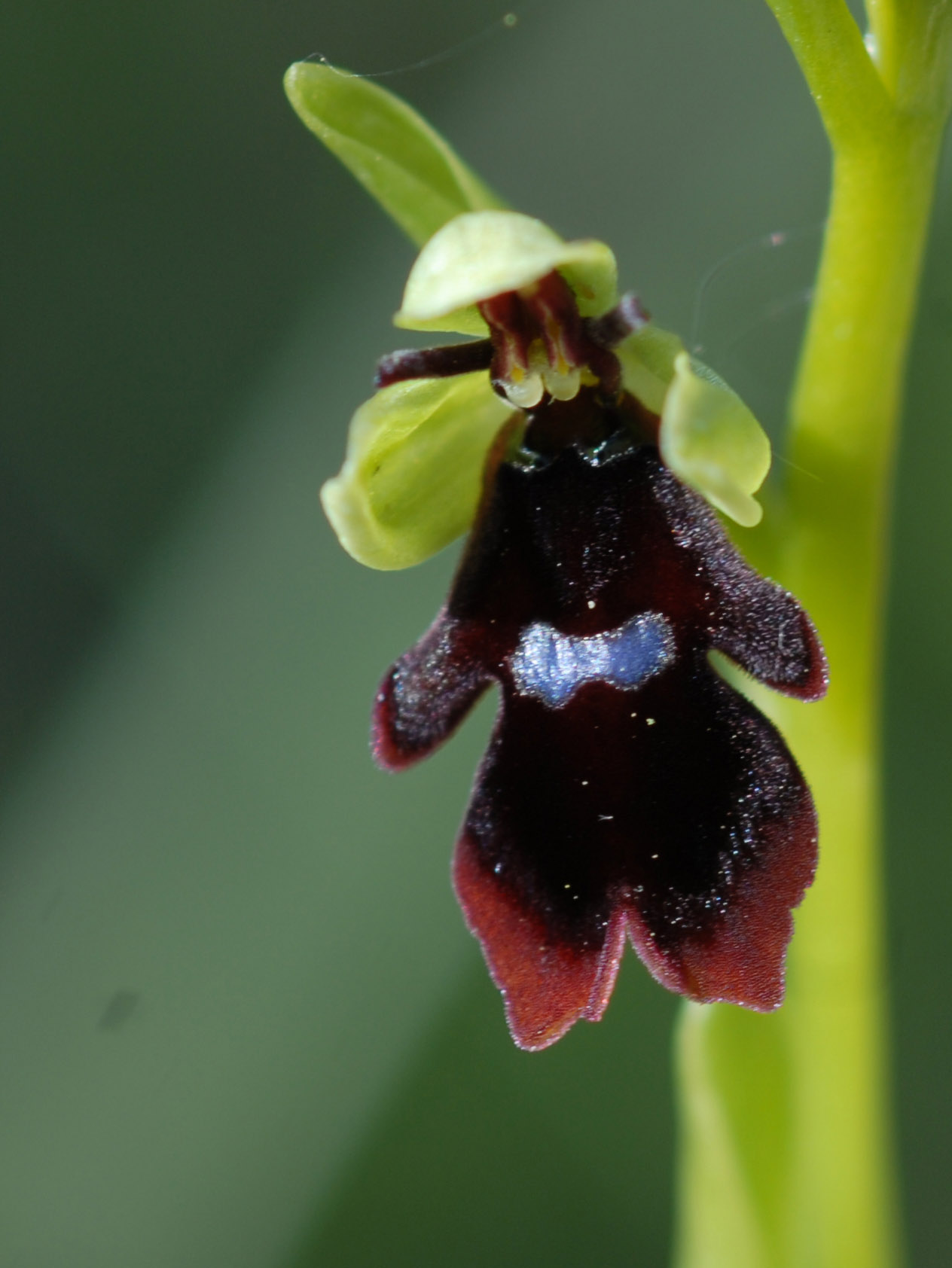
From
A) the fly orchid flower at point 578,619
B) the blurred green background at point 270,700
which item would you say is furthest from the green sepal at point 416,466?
the blurred green background at point 270,700

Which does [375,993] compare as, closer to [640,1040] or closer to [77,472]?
[640,1040]

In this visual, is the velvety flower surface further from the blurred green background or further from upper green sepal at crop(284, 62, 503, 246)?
the blurred green background

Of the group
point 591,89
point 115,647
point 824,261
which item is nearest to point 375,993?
point 115,647

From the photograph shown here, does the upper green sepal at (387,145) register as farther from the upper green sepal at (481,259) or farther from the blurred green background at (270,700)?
the blurred green background at (270,700)

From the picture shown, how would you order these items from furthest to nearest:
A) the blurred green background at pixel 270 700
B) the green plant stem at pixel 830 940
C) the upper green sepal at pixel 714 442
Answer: the blurred green background at pixel 270 700 → the green plant stem at pixel 830 940 → the upper green sepal at pixel 714 442

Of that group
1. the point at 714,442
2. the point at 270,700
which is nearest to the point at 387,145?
the point at 714,442

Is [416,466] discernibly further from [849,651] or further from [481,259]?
[849,651]
